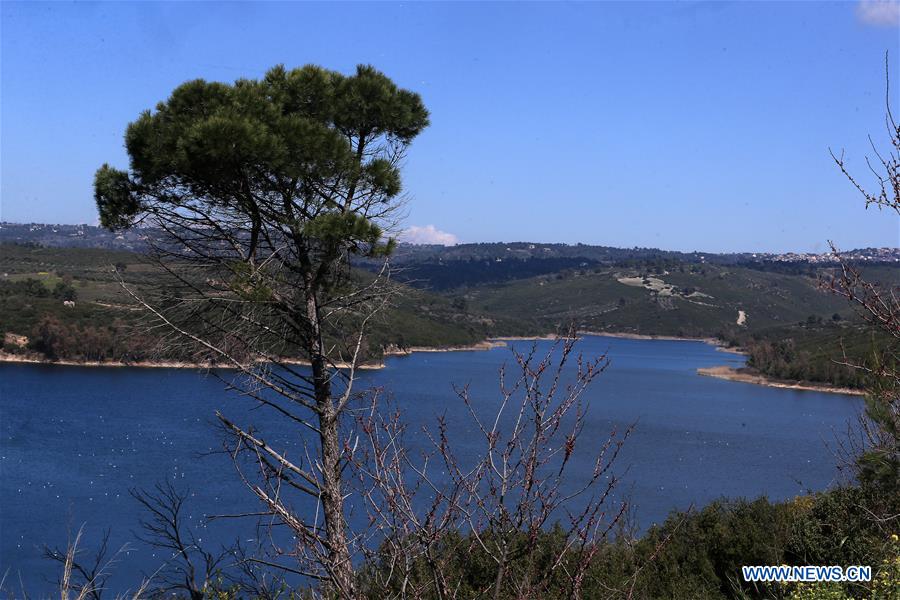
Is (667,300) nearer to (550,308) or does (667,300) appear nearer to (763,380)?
(550,308)

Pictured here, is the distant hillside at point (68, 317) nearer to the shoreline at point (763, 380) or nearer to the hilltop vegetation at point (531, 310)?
the hilltop vegetation at point (531, 310)

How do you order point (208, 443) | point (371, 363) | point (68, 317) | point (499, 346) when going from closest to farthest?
point (371, 363), point (208, 443), point (68, 317), point (499, 346)

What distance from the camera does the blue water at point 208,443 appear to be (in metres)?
23.8

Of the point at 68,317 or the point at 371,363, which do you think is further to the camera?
the point at 68,317

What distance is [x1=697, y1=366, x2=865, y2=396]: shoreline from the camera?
73938 millimetres

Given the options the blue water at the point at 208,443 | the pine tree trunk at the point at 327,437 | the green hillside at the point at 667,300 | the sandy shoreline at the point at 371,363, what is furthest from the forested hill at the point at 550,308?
the blue water at the point at 208,443

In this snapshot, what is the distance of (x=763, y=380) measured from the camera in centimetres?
8075

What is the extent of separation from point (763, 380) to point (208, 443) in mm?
62264

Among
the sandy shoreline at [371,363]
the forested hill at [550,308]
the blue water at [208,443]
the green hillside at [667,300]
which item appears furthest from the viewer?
the green hillside at [667,300]

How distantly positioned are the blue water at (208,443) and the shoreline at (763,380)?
1.84 metres

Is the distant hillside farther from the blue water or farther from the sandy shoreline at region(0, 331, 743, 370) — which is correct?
the blue water

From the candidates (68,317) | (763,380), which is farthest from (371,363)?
(763,380)

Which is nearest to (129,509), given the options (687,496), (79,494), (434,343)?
(79,494)

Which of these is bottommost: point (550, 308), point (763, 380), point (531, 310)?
point (763, 380)
